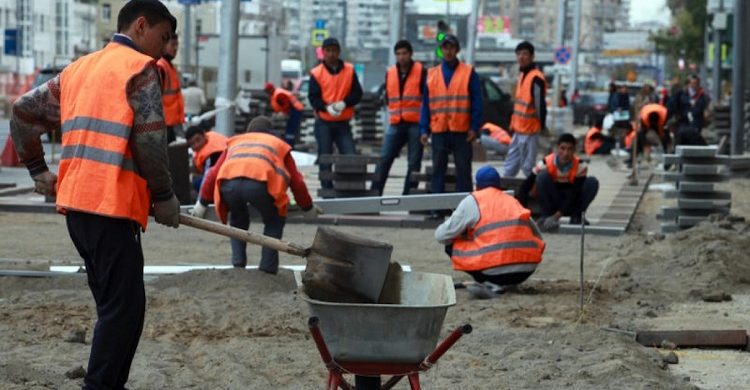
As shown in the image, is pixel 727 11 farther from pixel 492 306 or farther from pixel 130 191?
pixel 130 191

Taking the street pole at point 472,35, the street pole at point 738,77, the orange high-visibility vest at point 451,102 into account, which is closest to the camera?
the orange high-visibility vest at point 451,102

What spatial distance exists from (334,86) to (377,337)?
46.1ft

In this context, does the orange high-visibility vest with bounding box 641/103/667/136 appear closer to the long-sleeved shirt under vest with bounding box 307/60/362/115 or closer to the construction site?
the construction site

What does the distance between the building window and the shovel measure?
116 meters

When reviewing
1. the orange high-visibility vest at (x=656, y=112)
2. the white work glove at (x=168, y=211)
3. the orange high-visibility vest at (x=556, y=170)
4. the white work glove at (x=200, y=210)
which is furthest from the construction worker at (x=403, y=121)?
the white work glove at (x=168, y=211)

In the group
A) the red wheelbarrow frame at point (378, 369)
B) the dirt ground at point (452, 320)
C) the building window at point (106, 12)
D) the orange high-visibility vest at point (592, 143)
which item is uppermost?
the building window at point (106, 12)

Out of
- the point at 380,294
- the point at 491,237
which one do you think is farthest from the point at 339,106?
the point at 380,294

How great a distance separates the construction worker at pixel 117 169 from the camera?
6594 mm

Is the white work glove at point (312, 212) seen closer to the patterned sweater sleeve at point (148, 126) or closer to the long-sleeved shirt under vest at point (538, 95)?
the patterned sweater sleeve at point (148, 126)

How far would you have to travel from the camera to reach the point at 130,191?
6.66 m

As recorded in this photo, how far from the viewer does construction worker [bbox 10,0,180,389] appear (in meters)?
6.59

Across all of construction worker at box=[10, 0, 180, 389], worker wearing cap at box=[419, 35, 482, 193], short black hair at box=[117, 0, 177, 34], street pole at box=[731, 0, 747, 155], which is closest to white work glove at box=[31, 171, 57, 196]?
construction worker at box=[10, 0, 180, 389]

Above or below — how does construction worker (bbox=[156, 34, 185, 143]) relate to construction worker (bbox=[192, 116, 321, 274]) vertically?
above

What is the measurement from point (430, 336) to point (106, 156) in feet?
5.10
